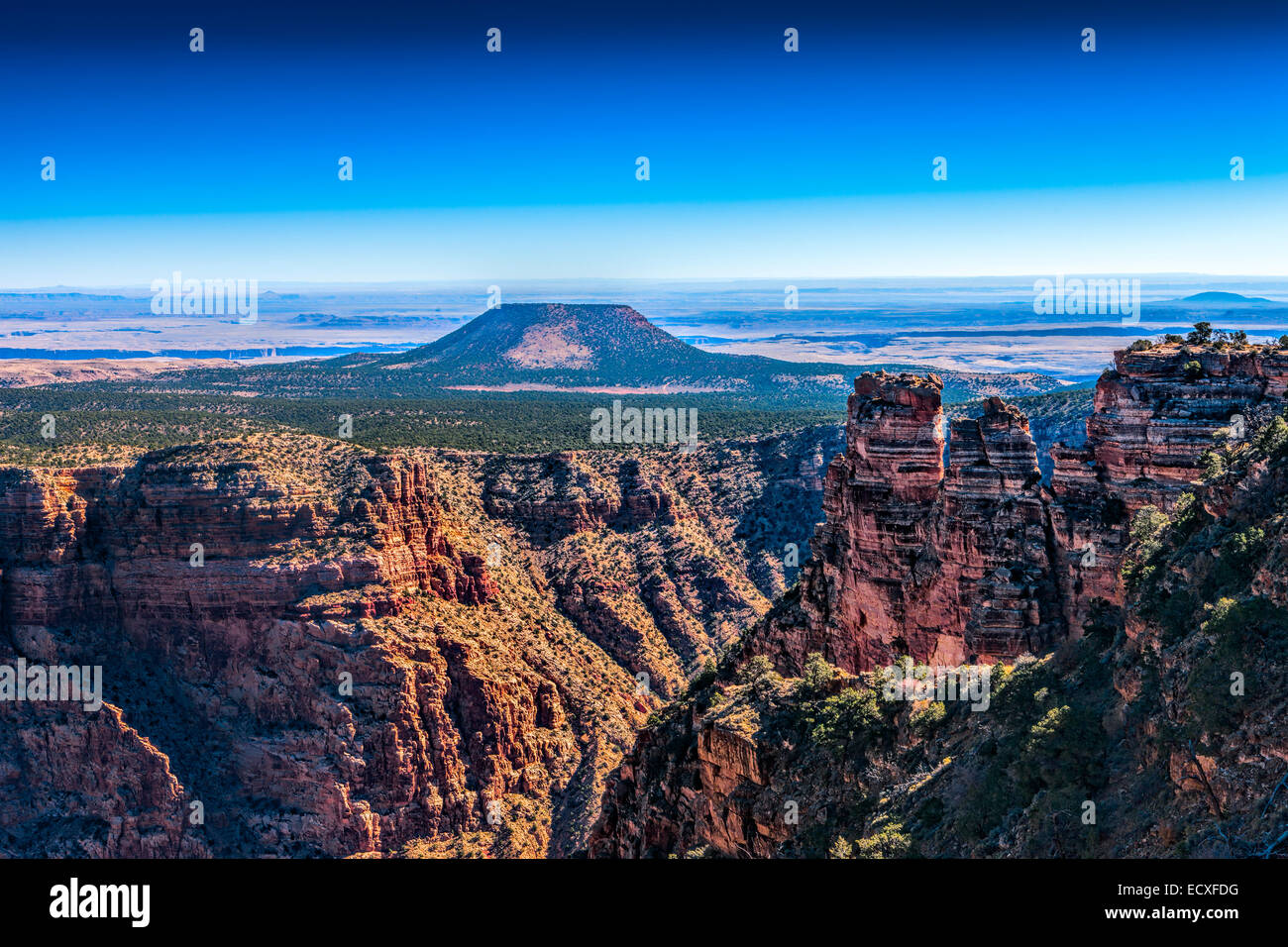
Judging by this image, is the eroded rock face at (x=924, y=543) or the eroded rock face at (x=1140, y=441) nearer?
the eroded rock face at (x=1140, y=441)

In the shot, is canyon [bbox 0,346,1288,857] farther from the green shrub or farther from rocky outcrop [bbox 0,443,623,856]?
the green shrub

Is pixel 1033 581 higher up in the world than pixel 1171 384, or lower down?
lower down

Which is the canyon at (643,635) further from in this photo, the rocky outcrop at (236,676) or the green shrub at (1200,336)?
the green shrub at (1200,336)

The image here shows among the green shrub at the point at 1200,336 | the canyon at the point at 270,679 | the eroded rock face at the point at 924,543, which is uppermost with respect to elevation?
the green shrub at the point at 1200,336

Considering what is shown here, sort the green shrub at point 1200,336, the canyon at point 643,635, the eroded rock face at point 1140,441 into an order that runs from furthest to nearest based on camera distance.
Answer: the green shrub at point 1200,336 < the eroded rock face at point 1140,441 < the canyon at point 643,635

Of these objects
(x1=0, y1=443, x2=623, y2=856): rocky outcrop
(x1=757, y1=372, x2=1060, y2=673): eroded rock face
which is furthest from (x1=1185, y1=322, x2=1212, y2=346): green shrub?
(x1=0, y1=443, x2=623, y2=856): rocky outcrop

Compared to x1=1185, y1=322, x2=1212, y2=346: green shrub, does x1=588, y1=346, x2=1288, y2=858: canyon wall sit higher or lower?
lower

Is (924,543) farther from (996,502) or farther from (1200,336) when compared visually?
(1200,336)

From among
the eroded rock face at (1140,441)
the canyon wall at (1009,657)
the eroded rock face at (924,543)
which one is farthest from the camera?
the eroded rock face at (924,543)

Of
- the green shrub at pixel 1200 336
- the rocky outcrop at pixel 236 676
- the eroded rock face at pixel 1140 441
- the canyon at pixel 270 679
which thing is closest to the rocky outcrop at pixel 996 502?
the eroded rock face at pixel 1140 441
